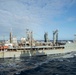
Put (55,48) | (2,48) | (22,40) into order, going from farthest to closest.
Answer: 1. (22,40)
2. (55,48)
3. (2,48)

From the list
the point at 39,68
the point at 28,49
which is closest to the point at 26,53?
the point at 28,49

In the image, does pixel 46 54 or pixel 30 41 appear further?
pixel 30 41

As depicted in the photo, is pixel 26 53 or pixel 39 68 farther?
pixel 26 53

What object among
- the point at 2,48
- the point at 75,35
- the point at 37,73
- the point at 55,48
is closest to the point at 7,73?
the point at 37,73

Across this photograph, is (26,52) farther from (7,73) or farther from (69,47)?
(7,73)

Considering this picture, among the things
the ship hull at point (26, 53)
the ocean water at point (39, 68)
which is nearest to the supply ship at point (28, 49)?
the ship hull at point (26, 53)

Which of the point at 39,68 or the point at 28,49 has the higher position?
the point at 28,49

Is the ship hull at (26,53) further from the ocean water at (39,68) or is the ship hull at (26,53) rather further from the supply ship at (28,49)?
the ocean water at (39,68)

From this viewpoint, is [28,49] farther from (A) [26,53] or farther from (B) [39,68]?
(B) [39,68]

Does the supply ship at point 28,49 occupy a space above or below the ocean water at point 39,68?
above

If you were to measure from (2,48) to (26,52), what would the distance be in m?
15.7

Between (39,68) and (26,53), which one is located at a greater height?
(26,53)

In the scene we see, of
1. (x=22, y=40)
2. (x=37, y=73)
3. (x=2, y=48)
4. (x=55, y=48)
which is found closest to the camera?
(x=37, y=73)

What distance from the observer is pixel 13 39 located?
14412 cm
